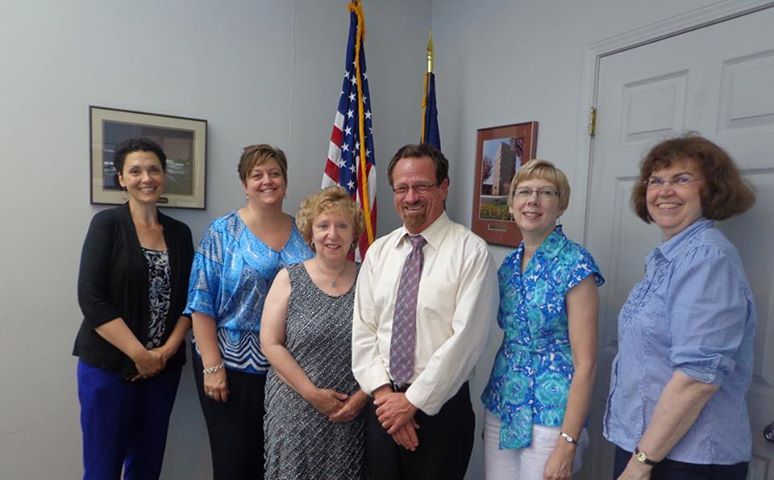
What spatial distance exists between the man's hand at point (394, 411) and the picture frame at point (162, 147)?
1457 mm

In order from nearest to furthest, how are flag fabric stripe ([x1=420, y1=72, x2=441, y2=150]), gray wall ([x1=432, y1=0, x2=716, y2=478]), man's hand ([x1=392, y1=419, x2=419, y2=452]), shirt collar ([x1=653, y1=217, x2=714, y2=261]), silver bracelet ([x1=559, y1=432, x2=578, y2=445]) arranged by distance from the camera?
shirt collar ([x1=653, y1=217, x2=714, y2=261]) < silver bracelet ([x1=559, y1=432, x2=578, y2=445]) < man's hand ([x1=392, y1=419, x2=419, y2=452]) < gray wall ([x1=432, y1=0, x2=716, y2=478]) < flag fabric stripe ([x1=420, y1=72, x2=441, y2=150])

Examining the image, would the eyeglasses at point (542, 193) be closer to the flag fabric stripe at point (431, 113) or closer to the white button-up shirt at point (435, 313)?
the white button-up shirt at point (435, 313)

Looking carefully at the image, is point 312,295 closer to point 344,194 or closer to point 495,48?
point 344,194

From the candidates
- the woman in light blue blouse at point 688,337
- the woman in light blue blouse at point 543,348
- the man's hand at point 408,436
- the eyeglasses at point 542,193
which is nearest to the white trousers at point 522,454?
the woman in light blue blouse at point 543,348

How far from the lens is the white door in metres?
1.34

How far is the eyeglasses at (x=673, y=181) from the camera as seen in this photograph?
1207 mm

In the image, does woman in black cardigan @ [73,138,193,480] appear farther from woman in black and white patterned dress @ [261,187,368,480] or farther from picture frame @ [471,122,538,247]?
picture frame @ [471,122,538,247]

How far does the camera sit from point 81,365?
1.78m

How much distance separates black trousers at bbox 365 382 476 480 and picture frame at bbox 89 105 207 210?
146cm

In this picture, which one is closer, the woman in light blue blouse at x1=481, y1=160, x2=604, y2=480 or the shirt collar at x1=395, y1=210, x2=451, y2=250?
the woman in light blue blouse at x1=481, y1=160, x2=604, y2=480

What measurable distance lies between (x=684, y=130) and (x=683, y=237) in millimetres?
568

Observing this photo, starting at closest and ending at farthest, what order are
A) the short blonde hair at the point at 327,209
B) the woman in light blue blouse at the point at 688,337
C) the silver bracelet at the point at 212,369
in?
1. the woman in light blue blouse at the point at 688,337
2. the short blonde hair at the point at 327,209
3. the silver bracelet at the point at 212,369

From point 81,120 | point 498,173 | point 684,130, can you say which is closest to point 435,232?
point 684,130

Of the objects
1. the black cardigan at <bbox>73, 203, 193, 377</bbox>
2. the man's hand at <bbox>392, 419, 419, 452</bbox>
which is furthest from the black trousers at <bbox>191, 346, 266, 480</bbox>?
the man's hand at <bbox>392, 419, 419, 452</bbox>
